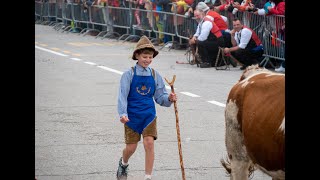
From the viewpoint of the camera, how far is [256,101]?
263 inches

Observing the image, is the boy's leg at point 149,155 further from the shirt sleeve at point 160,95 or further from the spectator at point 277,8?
the spectator at point 277,8

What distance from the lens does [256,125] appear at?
21.3 feet

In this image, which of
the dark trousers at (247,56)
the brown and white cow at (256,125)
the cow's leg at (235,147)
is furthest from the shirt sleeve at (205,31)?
the cow's leg at (235,147)

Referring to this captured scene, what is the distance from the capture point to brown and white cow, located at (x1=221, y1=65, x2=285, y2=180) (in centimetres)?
621

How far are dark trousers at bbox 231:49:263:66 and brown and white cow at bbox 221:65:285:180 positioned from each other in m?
12.6

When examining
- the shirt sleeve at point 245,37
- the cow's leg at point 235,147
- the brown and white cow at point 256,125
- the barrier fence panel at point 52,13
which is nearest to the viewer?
the brown and white cow at point 256,125

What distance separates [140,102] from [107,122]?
429 cm

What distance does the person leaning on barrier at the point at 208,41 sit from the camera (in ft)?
68.8

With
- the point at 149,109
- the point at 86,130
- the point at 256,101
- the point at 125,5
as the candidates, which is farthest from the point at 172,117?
the point at 125,5

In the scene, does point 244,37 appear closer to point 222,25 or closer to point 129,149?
point 222,25

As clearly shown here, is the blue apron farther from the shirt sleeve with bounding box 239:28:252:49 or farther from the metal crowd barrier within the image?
the shirt sleeve with bounding box 239:28:252:49

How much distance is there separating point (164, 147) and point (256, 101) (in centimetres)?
430

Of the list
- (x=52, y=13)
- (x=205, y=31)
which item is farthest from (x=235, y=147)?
(x=52, y=13)

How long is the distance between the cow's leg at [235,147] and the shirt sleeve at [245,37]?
12.8 m
